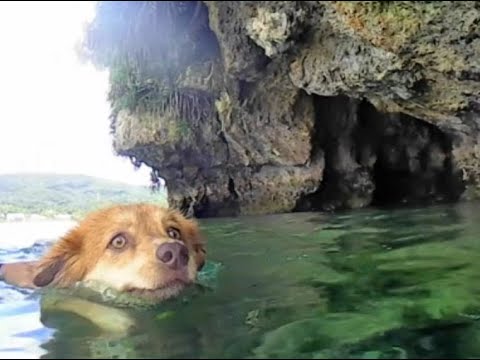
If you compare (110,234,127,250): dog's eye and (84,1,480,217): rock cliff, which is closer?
(84,1,480,217): rock cliff

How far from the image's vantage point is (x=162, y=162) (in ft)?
51.5

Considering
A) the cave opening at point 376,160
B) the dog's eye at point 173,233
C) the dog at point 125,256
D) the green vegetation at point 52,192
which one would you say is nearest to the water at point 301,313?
the dog at point 125,256

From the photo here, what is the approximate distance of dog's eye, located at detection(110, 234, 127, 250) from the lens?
3617 mm

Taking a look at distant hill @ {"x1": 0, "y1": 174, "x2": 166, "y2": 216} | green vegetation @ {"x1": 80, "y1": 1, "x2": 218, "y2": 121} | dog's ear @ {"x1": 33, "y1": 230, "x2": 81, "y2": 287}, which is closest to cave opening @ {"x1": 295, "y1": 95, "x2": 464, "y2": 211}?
dog's ear @ {"x1": 33, "y1": 230, "x2": 81, "y2": 287}

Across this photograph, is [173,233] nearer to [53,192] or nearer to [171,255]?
[171,255]

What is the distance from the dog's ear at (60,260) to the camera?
12.9 ft

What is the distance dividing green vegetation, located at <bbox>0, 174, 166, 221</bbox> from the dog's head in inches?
17.8

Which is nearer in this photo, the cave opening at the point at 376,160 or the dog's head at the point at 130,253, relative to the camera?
the dog's head at the point at 130,253

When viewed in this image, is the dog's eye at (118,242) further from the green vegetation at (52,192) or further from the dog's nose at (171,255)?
the green vegetation at (52,192)

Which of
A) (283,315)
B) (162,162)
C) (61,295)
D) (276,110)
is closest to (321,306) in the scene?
(283,315)

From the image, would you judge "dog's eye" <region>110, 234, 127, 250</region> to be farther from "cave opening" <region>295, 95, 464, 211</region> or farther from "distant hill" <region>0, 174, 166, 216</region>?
"cave opening" <region>295, 95, 464, 211</region>

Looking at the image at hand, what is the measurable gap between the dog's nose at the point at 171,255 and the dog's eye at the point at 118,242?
0.34m

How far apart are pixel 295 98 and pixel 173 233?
30.4ft

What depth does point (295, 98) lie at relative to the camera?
12922 millimetres
